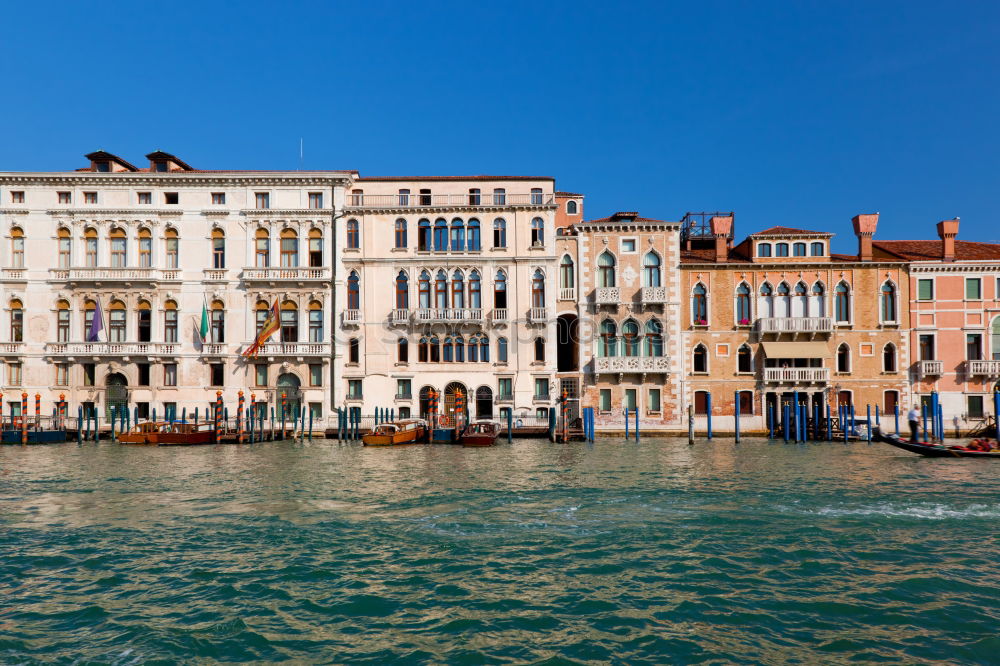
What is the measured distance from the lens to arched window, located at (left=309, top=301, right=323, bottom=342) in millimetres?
34500

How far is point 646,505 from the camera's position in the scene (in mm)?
15508

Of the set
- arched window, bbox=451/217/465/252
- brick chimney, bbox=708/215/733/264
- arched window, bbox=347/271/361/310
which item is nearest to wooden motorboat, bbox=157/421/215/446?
arched window, bbox=347/271/361/310

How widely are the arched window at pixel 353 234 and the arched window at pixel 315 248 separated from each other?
1356 millimetres

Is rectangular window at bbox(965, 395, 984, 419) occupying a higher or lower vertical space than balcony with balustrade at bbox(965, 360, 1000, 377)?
lower

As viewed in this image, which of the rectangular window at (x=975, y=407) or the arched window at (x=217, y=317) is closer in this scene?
the rectangular window at (x=975, y=407)

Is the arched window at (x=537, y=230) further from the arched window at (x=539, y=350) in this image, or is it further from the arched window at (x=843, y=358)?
the arched window at (x=843, y=358)

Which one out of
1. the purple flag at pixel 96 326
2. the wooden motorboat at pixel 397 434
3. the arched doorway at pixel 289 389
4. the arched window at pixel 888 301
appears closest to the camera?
the wooden motorboat at pixel 397 434

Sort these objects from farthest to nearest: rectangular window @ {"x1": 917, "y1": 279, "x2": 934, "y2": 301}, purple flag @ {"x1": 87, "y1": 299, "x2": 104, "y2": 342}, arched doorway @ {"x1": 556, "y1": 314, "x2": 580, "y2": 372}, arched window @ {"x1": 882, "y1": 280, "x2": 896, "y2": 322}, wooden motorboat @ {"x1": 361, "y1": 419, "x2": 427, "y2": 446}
Result: arched doorway @ {"x1": 556, "y1": 314, "x2": 580, "y2": 372}, arched window @ {"x1": 882, "y1": 280, "x2": 896, "y2": 322}, rectangular window @ {"x1": 917, "y1": 279, "x2": 934, "y2": 301}, purple flag @ {"x1": 87, "y1": 299, "x2": 104, "y2": 342}, wooden motorboat @ {"x1": 361, "y1": 419, "x2": 427, "y2": 446}

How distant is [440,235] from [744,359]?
16.1m

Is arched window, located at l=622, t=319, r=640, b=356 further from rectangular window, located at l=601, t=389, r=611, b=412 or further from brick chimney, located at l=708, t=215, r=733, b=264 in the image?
brick chimney, located at l=708, t=215, r=733, b=264

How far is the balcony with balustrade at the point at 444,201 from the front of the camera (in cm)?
3403

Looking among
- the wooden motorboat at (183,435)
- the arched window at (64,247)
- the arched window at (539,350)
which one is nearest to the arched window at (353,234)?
the arched window at (539,350)

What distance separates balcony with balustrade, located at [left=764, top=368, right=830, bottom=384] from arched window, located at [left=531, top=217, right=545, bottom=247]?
494 inches

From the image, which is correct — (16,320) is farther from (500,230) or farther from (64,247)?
(500,230)
